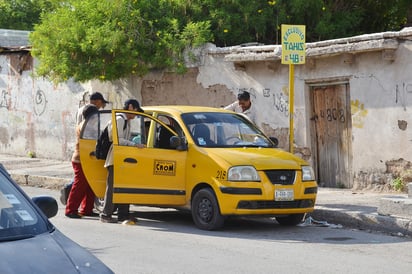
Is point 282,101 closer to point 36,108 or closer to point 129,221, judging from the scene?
point 129,221

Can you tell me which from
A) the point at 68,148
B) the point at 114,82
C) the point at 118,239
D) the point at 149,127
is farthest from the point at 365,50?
the point at 68,148

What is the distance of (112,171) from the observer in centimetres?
1213

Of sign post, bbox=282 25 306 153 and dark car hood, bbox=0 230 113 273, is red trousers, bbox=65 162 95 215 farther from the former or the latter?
dark car hood, bbox=0 230 113 273

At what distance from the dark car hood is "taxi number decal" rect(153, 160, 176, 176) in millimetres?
6652

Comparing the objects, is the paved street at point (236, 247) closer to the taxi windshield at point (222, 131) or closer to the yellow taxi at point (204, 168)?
the yellow taxi at point (204, 168)

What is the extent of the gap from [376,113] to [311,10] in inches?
160

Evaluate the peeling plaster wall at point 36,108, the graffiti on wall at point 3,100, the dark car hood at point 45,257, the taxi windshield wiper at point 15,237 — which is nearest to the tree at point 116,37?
the peeling plaster wall at point 36,108

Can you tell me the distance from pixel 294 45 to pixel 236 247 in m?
4.41

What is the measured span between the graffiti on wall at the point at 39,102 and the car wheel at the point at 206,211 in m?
12.4

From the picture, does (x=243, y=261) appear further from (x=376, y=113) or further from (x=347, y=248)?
(x=376, y=113)

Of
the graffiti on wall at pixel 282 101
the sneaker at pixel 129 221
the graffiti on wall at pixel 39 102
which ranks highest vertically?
the graffiti on wall at pixel 39 102

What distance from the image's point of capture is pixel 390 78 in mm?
15094

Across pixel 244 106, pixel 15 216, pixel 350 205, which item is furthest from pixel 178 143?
pixel 15 216

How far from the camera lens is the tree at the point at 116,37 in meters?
18.5
